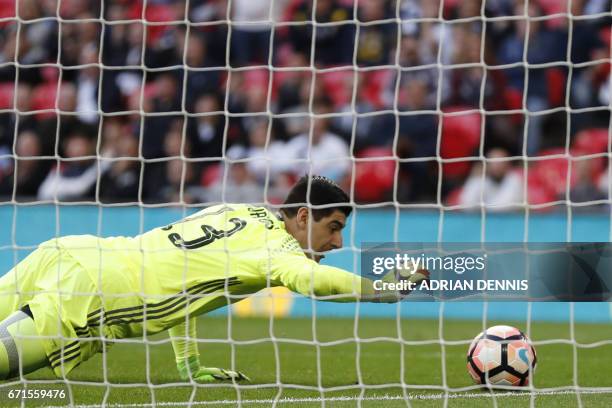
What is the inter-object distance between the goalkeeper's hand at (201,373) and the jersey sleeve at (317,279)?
1.39 m

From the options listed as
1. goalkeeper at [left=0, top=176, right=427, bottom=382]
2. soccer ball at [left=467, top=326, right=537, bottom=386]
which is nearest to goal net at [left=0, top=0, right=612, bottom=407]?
soccer ball at [left=467, top=326, right=537, bottom=386]

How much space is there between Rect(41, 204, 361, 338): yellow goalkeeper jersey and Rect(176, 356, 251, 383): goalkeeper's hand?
2.65 feet

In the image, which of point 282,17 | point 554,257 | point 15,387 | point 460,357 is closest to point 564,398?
point 460,357

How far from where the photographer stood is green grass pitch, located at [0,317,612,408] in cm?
534

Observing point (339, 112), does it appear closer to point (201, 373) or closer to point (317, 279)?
point (201, 373)

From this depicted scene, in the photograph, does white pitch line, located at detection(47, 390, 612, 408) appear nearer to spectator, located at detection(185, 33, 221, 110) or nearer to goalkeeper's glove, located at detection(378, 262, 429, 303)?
goalkeeper's glove, located at detection(378, 262, 429, 303)

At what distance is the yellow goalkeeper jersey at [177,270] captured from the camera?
5.23 meters

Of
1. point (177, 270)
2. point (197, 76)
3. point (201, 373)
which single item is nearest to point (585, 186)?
point (197, 76)

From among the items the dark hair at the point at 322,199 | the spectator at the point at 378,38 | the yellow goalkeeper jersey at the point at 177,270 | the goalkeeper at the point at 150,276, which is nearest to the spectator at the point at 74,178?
the spectator at the point at 378,38

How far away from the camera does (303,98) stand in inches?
443

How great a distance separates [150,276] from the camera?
17.6ft

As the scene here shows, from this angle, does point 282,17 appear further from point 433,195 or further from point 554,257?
point 554,257

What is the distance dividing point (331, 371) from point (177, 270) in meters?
1.80

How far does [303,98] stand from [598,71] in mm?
3066
